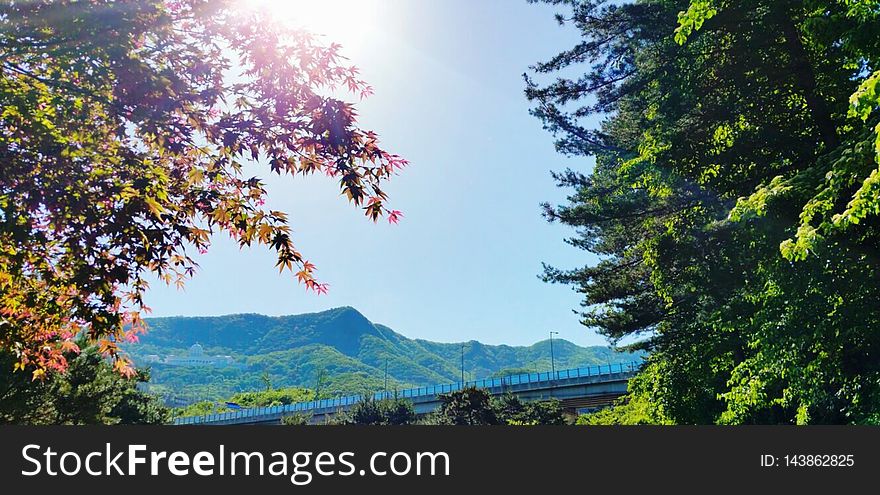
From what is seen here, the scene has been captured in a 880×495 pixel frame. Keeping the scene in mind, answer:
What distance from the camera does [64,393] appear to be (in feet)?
68.1

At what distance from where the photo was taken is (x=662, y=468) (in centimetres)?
514

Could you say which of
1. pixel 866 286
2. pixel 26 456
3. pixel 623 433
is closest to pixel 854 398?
pixel 866 286

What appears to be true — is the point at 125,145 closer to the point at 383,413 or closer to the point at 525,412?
the point at 525,412

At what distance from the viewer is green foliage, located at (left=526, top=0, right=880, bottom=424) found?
7.39 meters

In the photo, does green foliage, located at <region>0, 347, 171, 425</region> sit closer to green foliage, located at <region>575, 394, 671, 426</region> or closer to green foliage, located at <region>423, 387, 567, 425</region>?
green foliage, located at <region>575, 394, 671, 426</region>

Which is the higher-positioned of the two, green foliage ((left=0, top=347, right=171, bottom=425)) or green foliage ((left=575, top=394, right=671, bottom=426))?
green foliage ((left=0, top=347, right=171, bottom=425))

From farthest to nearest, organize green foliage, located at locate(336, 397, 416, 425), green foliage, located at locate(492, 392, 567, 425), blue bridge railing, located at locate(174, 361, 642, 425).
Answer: blue bridge railing, located at locate(174, 361, 642, 425)
green foliage, located at locate(336, 397, 416, 425)
green foliage, located at locate(492, 392, 567, 425)

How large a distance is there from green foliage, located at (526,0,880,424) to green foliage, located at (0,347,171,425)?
1535cm

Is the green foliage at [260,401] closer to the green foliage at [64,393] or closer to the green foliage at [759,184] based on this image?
the green foliage at [64,393]

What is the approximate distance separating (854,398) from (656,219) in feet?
32.4

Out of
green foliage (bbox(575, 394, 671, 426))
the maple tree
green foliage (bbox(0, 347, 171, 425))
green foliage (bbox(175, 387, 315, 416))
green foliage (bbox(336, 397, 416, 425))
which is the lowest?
green foliage (bbox(175, 387, 315, 416))

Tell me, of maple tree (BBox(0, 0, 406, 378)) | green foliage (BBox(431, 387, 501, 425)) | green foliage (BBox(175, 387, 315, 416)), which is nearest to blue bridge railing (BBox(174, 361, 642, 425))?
green foliage (BBox(431, 387, 501, 425))

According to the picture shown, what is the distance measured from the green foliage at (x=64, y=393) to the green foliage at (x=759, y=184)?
15.3 meters

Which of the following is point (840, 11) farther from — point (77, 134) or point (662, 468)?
point (77, 134)
